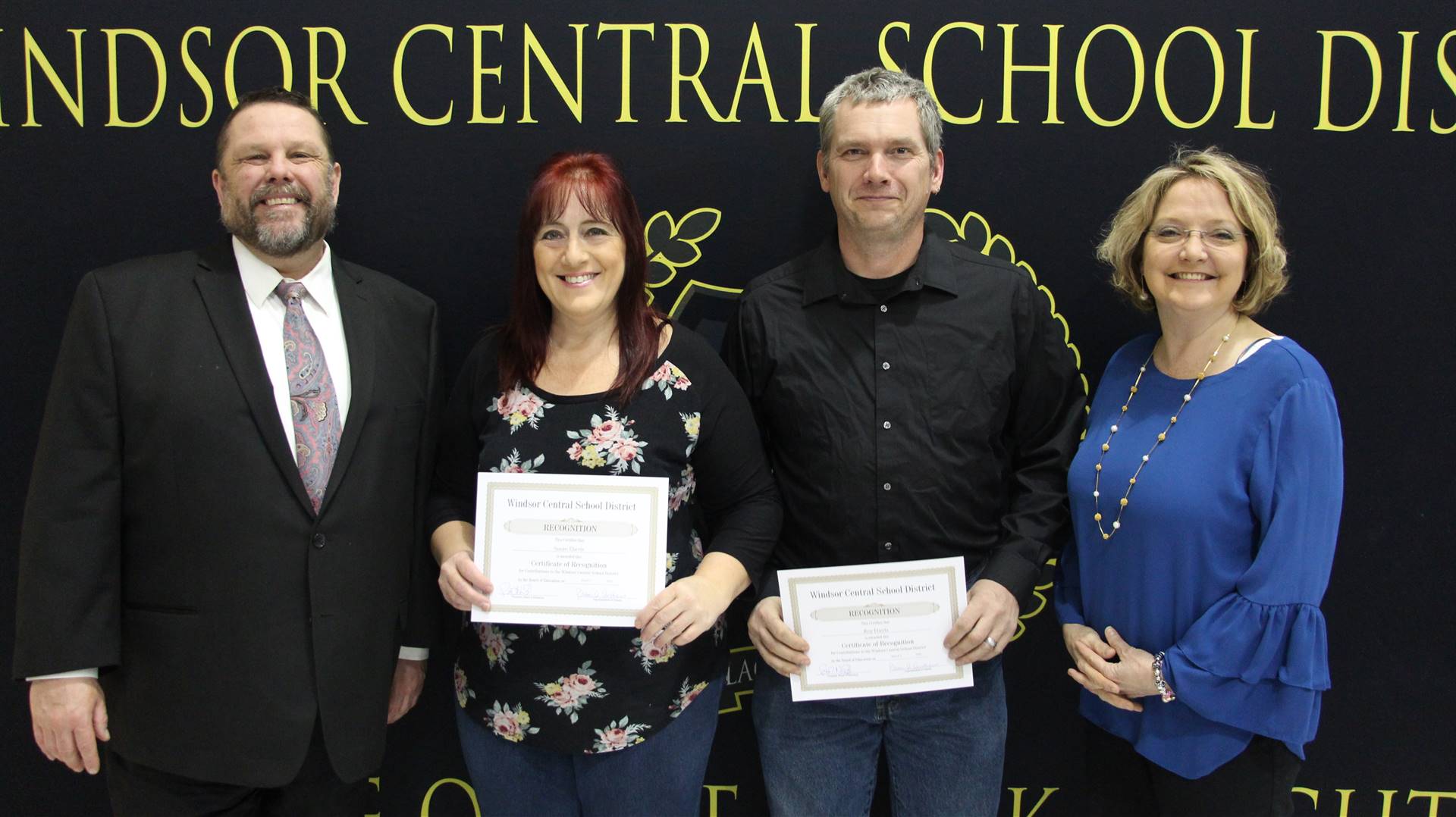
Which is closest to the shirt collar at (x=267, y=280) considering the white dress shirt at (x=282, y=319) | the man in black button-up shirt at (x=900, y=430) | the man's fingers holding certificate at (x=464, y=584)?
the white dress shirt at (x=282, y=319)

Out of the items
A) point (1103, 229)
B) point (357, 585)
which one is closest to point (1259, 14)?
point (1103, 229)

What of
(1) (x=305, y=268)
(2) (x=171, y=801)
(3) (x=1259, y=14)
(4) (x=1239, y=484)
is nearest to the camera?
(4) (x=1239, y=484)

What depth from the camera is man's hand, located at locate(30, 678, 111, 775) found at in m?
1.89

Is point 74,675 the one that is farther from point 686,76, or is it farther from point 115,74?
point 686,76

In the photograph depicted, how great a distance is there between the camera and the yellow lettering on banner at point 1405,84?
2502 mm

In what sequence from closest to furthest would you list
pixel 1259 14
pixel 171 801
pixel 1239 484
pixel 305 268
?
pixel 1239 484 → pixel 171 801 → pixel 305 268 → pixel 1259 14

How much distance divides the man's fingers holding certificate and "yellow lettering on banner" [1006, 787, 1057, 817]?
161 centimetres

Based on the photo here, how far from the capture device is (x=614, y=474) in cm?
191

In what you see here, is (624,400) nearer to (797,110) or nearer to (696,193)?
(696,193)

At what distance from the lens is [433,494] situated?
216cm

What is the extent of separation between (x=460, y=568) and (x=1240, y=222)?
163 cm

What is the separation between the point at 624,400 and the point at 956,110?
1.23 metres

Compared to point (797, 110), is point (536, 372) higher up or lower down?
lower down

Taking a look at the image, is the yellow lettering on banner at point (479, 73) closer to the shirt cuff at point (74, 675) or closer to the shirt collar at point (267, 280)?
the shirt collar at point (267, 280)
